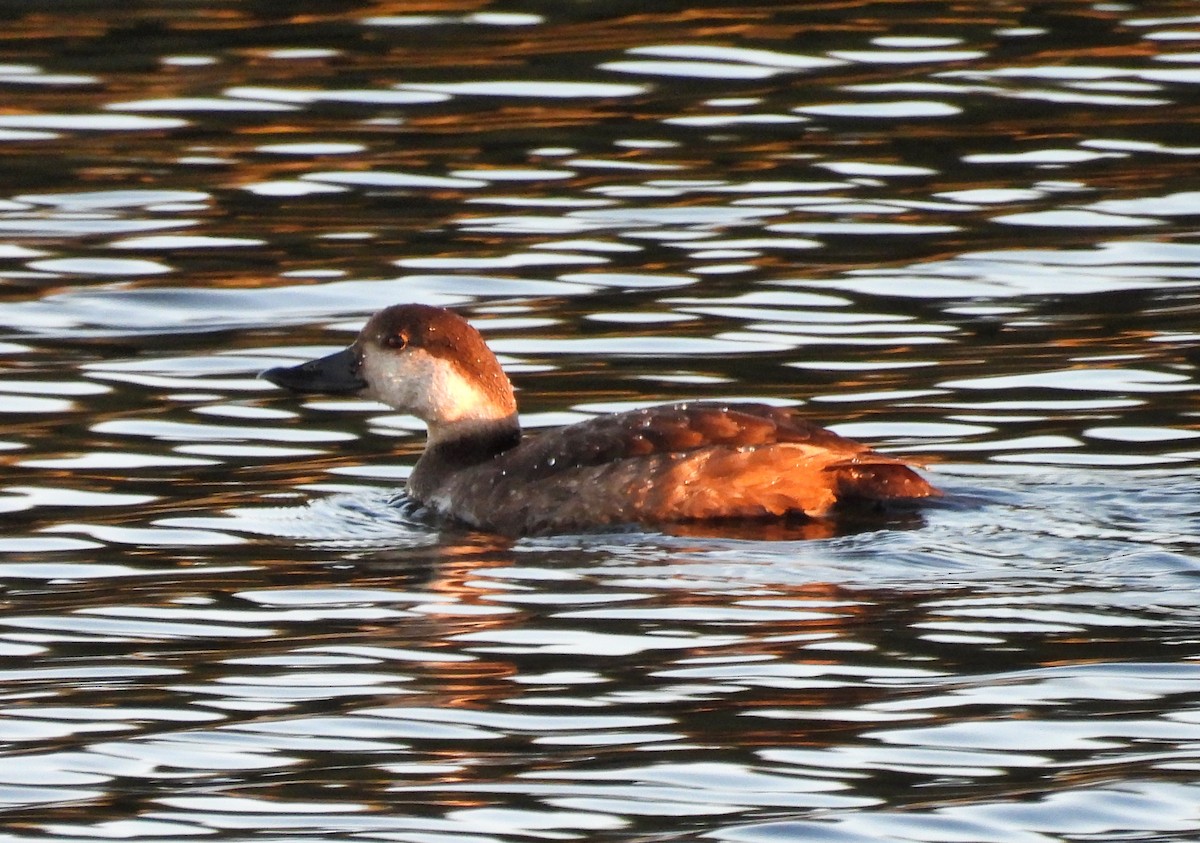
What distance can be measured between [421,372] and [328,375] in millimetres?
386

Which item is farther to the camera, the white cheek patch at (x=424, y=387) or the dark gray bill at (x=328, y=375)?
the dark gray bill at (x=328, y=375)

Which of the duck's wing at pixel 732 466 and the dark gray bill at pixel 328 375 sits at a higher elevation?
the dark gray bill at pixel 328 375

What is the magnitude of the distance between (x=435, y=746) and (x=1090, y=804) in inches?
67.0

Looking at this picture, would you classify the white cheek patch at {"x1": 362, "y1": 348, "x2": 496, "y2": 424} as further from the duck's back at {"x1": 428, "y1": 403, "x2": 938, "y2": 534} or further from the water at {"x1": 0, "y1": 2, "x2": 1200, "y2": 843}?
the duck's back at {"x1": 428, "y1": 403, "x2": 938, "y2": 534}

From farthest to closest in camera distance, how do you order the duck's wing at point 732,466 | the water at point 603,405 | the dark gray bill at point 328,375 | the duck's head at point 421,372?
the dark gray bill at point 328,375 → the duck's head at point 421,372 → the duck's wing at point 732,466 → the water at point 603,405

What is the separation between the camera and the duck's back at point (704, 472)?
32.2ft

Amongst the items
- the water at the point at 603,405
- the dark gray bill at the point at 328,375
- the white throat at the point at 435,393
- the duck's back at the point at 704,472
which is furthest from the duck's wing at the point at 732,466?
the dark gray bill at the point at 328,375

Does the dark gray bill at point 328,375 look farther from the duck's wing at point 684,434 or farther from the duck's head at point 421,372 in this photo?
the duck's wing at point 684,434

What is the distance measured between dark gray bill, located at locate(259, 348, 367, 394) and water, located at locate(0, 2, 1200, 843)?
0.95ft

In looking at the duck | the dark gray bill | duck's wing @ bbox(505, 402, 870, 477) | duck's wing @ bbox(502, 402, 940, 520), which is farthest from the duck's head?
duck's wing @ bbox(502, 402, 940, 520)

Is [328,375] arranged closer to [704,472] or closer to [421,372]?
[421,372]

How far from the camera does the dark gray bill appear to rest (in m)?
11.1

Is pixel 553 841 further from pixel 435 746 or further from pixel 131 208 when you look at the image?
pixel 131 208

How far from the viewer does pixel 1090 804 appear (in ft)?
21.0
